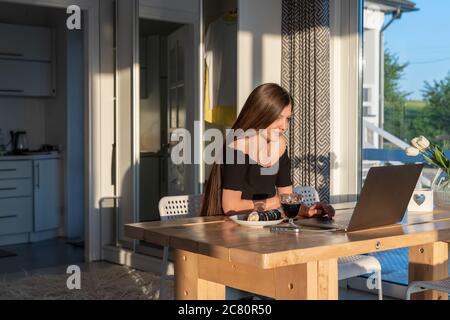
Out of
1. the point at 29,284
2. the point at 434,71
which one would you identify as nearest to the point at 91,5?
the point at 29,284

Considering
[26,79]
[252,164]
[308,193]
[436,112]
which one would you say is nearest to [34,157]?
[26,79]

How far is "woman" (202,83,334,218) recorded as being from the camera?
9.76 ft

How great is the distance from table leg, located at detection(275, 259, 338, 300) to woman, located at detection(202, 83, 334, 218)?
61cm

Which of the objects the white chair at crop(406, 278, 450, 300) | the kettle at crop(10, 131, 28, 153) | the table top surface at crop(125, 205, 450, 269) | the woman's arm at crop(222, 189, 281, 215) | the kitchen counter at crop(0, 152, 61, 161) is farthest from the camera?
the kettle at crop(10, 131, 28, 153)

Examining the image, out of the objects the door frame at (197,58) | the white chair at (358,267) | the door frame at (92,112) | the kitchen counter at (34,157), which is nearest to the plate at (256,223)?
the white chair at (358,267)

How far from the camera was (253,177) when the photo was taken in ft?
10.2

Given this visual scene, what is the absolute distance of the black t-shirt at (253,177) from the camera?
3000mm

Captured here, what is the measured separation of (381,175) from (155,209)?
11.5 feet

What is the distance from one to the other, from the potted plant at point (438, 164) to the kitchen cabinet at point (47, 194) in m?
4.88

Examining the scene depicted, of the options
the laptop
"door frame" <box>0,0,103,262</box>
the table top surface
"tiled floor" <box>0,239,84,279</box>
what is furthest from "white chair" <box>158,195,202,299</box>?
"door frame" <box>0,0,103,262</box>

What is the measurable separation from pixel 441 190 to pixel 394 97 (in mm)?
1487

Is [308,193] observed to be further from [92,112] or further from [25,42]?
[25,42]

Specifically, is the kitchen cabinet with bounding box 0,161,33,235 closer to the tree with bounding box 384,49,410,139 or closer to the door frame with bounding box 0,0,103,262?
the door frame with bounding box 0,0,103,262

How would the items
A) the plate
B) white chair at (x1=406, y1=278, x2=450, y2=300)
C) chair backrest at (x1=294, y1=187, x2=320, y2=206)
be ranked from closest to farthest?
the plate < white chair at (x1=406, y1=278, x2=450, y2=300) < chair backrest at (x1=294, y1=187, x2=320, y2=206)
